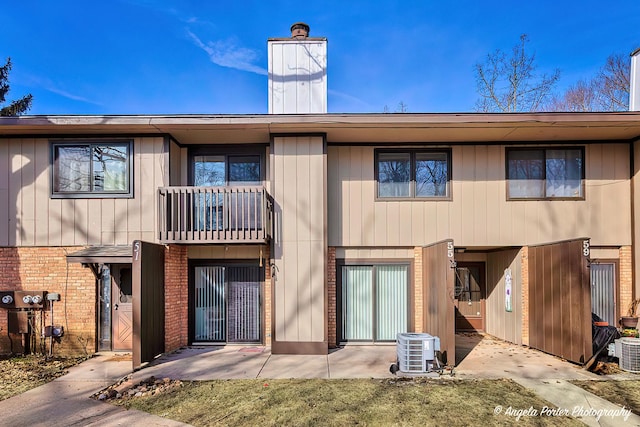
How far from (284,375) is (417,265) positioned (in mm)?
3927

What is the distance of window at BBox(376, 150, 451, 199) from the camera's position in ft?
30.2

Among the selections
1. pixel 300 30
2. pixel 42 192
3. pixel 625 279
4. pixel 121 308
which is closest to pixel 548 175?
pixel 625 279

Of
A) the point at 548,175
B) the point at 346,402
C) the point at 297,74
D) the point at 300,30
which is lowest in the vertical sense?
the point at 346,402

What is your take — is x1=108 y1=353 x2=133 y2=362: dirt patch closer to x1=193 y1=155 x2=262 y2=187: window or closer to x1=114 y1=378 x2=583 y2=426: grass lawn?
x1=114 y1=378 x2=583 y2=426: grass lawn

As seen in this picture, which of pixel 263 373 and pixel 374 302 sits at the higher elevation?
pixel 374 302

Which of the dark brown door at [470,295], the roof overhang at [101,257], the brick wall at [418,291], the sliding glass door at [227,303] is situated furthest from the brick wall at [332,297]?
the roof overhang at [101,257]

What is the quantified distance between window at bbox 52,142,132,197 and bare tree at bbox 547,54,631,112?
18167mm

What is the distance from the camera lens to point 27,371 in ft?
23.5

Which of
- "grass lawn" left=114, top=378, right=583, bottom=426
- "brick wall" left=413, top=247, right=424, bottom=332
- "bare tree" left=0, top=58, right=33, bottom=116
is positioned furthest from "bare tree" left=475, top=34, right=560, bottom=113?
"bare tree" left=0, top=58, right=33, bottom=116

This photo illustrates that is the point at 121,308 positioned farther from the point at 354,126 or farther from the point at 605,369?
the point at 605,369

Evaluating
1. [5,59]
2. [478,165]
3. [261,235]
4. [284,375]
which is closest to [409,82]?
[478,165]

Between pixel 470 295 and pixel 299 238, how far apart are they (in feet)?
17.2

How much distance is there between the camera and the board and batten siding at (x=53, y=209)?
337 inches

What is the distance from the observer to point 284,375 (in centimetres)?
687
